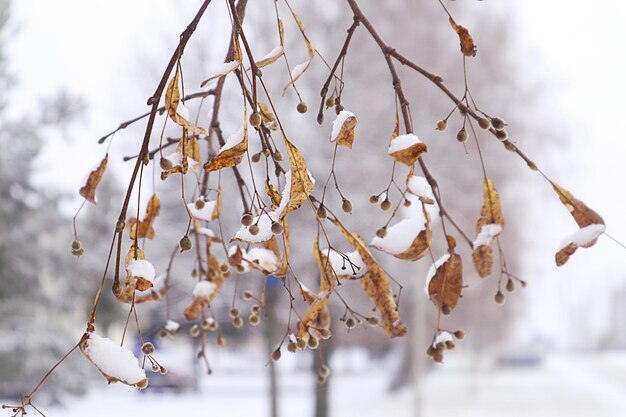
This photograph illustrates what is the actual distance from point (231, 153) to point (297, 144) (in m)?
3.05

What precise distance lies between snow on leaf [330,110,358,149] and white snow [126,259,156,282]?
12cm

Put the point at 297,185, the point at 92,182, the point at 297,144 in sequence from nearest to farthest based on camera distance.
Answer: the point at 297,185 < the point at 92,182 < the point at 297,144

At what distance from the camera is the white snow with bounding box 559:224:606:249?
0.35m

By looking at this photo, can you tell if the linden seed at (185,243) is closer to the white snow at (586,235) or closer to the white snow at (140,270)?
the white snow at (140,270)

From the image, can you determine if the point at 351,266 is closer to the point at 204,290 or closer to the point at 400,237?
the point at 400,237

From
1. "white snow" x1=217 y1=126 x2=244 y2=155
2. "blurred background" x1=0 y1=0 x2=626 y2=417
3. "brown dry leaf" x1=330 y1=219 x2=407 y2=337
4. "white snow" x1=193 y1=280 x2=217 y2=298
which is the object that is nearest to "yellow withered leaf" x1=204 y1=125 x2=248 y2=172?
"white snow" x1=217 y1=126 x2=244 y2=155

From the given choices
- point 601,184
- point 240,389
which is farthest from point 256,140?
point 240,389

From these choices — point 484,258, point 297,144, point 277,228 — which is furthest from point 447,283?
point 297,144

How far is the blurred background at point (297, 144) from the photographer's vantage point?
8.39 ft

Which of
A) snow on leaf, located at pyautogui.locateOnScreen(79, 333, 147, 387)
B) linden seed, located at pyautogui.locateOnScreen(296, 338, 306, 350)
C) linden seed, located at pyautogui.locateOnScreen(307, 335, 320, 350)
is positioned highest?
linden seed, located at pyautogui.locateOnScreen(307, 335, 320, 350)

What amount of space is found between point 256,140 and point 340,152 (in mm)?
924

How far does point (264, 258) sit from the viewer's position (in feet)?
1.44

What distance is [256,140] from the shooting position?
2.85m

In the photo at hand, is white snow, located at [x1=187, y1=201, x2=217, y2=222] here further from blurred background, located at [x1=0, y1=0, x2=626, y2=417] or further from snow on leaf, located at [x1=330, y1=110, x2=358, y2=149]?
blurred background, located at [x1=0, y1=0, x2=626, y2=417]
